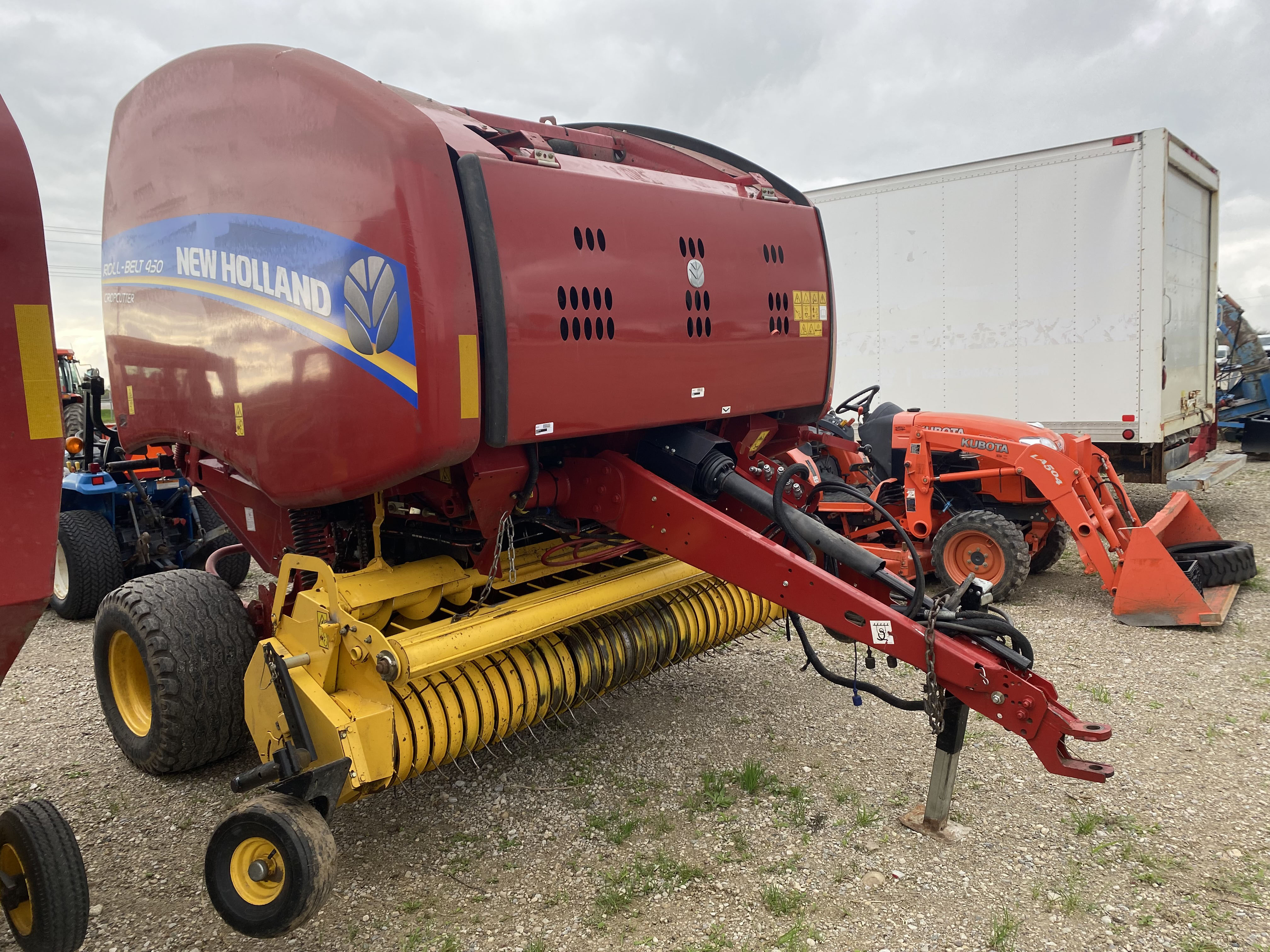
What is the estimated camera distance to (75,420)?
21.8ft

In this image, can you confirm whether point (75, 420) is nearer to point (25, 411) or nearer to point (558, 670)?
point (558, 670)

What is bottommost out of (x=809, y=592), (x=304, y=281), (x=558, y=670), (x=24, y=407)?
(x=558, y=670)

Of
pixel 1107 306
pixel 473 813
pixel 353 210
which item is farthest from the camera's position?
pixel 1107 306

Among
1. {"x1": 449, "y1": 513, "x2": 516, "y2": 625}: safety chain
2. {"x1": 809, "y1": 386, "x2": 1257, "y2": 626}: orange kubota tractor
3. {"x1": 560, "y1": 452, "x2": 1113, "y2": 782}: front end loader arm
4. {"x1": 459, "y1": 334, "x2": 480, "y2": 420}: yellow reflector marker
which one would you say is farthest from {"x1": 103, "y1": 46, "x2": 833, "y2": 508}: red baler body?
{"x1": 809, "y1": 386, "x2": 1257, "y2": 626}: orange kubota tractor

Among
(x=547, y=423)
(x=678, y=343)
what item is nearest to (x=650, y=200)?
(x=678, y=343)

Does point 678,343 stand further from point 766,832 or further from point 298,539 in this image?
point 766,832

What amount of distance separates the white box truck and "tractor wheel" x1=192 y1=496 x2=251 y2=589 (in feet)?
18.8

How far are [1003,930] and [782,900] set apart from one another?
0.64 meters

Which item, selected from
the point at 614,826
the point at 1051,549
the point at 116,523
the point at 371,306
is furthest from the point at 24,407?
the point at 1051,549

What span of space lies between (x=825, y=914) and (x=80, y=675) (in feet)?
14.4

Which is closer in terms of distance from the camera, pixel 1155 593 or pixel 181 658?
pixel 181 658

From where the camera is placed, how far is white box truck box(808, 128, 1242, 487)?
23.1ft

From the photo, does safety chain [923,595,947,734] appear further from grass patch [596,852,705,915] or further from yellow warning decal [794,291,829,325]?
yellow warning decal [794,291,829,325]

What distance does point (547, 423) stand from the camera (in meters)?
2.81
